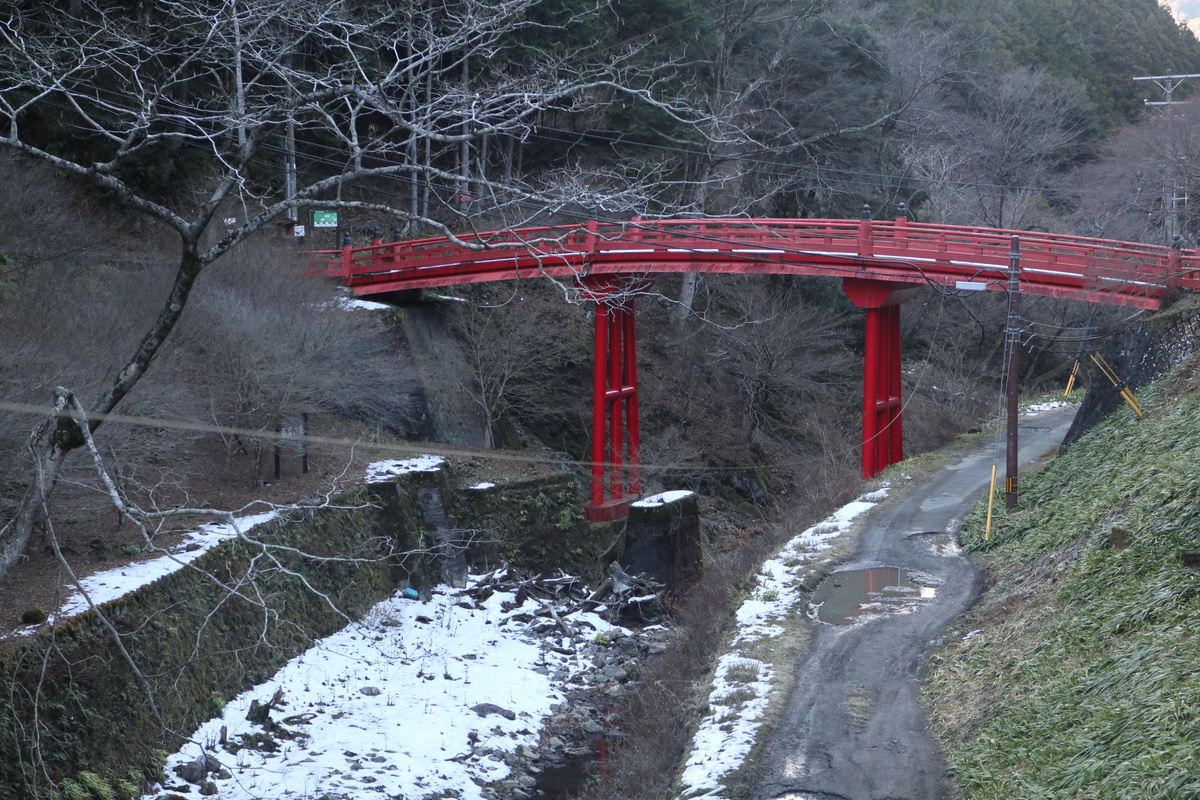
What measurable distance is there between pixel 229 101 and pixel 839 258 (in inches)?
484

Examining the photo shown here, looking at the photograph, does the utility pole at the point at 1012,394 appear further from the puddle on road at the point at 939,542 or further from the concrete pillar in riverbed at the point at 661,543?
the concrete pillar in riverbed at the point at 661,543

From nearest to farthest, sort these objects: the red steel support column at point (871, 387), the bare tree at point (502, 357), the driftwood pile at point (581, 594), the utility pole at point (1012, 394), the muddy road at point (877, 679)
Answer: the muddy road at point (877, 679) → the utility pole at point (1012, 394) → the driftwood pile at point (581, 594) → the red steel support column at point (871, 387) → the bare tree at point (502, 357)

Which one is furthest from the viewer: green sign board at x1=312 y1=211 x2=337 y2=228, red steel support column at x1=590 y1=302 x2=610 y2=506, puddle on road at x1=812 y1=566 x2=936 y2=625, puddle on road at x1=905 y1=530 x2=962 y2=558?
red steel support column at x1=590 y1=302 x2=610 y2=506

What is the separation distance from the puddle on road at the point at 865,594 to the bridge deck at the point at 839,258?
6485mm

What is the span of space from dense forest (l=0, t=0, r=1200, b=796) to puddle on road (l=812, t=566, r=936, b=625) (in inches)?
212

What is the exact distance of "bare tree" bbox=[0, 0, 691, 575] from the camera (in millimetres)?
8289

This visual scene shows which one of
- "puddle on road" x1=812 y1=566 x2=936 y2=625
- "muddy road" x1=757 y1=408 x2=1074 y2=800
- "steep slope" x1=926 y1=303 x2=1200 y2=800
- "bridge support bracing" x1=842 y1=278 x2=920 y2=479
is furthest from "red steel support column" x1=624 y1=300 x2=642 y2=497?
"steep slope" x1=926 y1=303 x2=1200 y2=800

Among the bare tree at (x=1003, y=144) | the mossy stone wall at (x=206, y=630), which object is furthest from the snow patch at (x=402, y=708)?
the bare tree at (x=1003, y=144)

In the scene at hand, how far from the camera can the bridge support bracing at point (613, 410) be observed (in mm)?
21969

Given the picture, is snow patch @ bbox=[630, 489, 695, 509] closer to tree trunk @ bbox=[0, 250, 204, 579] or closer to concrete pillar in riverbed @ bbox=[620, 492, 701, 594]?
concrete pillar in riverbed @ bbox=[620, 492, 701, 594]

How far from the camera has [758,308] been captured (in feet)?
100

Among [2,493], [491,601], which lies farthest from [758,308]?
[2,493]

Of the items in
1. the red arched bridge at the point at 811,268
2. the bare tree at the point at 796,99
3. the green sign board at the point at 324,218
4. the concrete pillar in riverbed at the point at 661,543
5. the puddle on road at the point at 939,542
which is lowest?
the concrete pillar in riverbed at the point at 661,543

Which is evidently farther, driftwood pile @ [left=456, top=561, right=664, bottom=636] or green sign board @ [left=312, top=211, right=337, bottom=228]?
green sign board @ [left=312, top=211, right=337, bottom=228]
